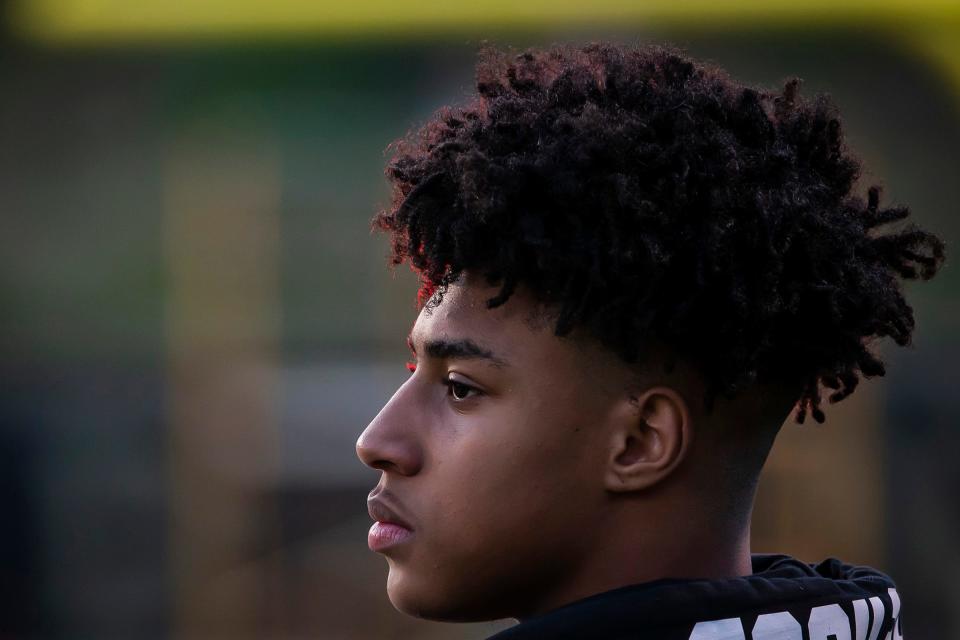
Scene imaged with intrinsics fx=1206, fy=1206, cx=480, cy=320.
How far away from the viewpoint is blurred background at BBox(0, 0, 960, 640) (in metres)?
4.12

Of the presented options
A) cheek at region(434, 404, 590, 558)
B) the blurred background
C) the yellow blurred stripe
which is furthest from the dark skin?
the yellow blurred stripe

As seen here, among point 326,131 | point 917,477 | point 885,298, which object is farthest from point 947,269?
point 885,298

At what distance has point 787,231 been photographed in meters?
1.44

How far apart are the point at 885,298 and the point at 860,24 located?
116 inches

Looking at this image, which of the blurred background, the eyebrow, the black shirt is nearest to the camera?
the black shirt

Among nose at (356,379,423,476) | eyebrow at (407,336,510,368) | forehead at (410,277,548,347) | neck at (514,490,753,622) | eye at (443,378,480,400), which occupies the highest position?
forehead at (410,277,548,347)

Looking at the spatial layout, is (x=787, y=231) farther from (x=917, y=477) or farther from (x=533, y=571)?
(x=917, y=477)

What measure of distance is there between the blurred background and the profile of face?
2.73m

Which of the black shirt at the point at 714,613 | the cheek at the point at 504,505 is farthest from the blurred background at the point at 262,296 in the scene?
the cheek at the point at 504,505

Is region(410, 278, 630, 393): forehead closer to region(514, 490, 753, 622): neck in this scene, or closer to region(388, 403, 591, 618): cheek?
region(388, 403, 591, 618): cheek

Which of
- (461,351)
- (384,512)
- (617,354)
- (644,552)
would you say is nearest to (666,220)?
(617,354)

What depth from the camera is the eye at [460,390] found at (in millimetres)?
1493

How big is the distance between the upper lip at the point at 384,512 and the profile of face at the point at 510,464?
1 centimetres

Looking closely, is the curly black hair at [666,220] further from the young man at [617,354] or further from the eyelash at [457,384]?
the eyelash at [457,384]
